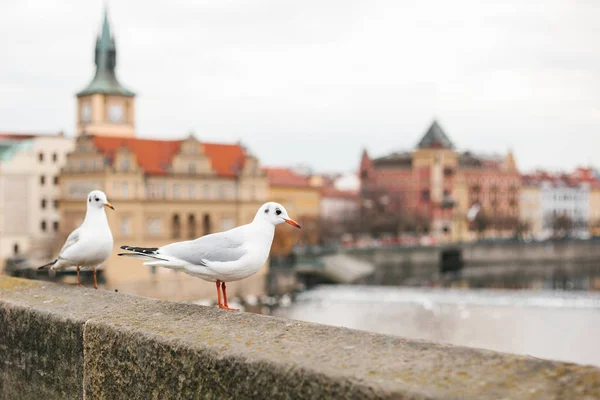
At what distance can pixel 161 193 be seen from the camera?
227 ft

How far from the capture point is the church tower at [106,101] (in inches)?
3250

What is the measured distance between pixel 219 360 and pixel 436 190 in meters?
118

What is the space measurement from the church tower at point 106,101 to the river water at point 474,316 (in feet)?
93.0

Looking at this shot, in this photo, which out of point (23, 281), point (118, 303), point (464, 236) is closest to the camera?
point (118, 303)

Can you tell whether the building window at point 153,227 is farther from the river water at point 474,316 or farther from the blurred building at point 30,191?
the river water at point 474,316

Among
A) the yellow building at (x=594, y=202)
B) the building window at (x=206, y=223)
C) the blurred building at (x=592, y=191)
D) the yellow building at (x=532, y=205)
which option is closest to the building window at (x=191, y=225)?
the building window at (x=206, y=223)

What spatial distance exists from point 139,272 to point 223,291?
58161mm

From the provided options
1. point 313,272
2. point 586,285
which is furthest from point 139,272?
point 586,285

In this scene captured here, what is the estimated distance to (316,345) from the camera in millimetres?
3391

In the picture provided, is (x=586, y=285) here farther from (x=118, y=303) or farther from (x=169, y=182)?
(x=118, y=303)

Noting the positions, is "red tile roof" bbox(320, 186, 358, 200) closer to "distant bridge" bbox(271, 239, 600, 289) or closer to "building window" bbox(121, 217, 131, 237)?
"distant bridge" bbox(271, 239, 600, 289)

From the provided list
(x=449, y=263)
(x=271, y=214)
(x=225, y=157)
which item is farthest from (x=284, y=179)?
(x=271, y=214)

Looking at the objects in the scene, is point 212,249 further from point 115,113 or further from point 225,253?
point 115,113

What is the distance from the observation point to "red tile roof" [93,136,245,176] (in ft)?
225
